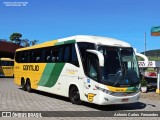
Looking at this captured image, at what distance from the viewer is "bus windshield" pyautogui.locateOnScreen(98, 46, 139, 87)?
517 inches

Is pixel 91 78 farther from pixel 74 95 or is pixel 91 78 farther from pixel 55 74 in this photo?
pixel 55 74

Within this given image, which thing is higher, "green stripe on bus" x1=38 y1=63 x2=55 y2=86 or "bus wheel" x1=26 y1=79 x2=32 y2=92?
"green stripe on bus" x1=38 y1=63 x2=55 y2=86

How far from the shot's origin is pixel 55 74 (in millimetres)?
17281

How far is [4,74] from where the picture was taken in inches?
1695

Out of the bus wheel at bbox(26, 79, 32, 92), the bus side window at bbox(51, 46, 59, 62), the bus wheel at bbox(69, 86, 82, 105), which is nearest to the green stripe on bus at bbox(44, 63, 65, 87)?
the bus side window at bbox(51, 46, 59, 62)

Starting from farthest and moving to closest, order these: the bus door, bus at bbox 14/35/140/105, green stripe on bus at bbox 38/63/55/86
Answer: green stripe on bus at bbox 38/63/55/86, the bus door, bus at bbox 14/35/140/105

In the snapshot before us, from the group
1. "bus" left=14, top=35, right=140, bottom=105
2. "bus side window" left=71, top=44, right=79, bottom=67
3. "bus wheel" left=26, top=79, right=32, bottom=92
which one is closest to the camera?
"bus" left=14, top=35, right=140, bottom=105

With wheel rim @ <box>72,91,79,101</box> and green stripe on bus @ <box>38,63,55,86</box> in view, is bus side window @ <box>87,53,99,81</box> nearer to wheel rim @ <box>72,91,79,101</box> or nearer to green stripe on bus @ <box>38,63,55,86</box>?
wheel rim @ <box>72,91,79,101</box>

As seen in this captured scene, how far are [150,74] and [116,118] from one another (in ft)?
49.8

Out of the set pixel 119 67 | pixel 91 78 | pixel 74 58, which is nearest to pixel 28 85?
pixel 74 58

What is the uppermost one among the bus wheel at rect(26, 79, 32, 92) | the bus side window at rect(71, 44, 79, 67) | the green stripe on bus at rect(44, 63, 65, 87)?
the bus side window at rect(71, 44, 79, 67)

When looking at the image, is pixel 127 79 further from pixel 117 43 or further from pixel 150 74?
pixel 150 74

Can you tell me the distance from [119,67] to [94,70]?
1.03 m

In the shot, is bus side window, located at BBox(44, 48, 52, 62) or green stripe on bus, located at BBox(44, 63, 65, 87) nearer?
green stripe on bus, located at BBox(44, 63, 65, 87)
